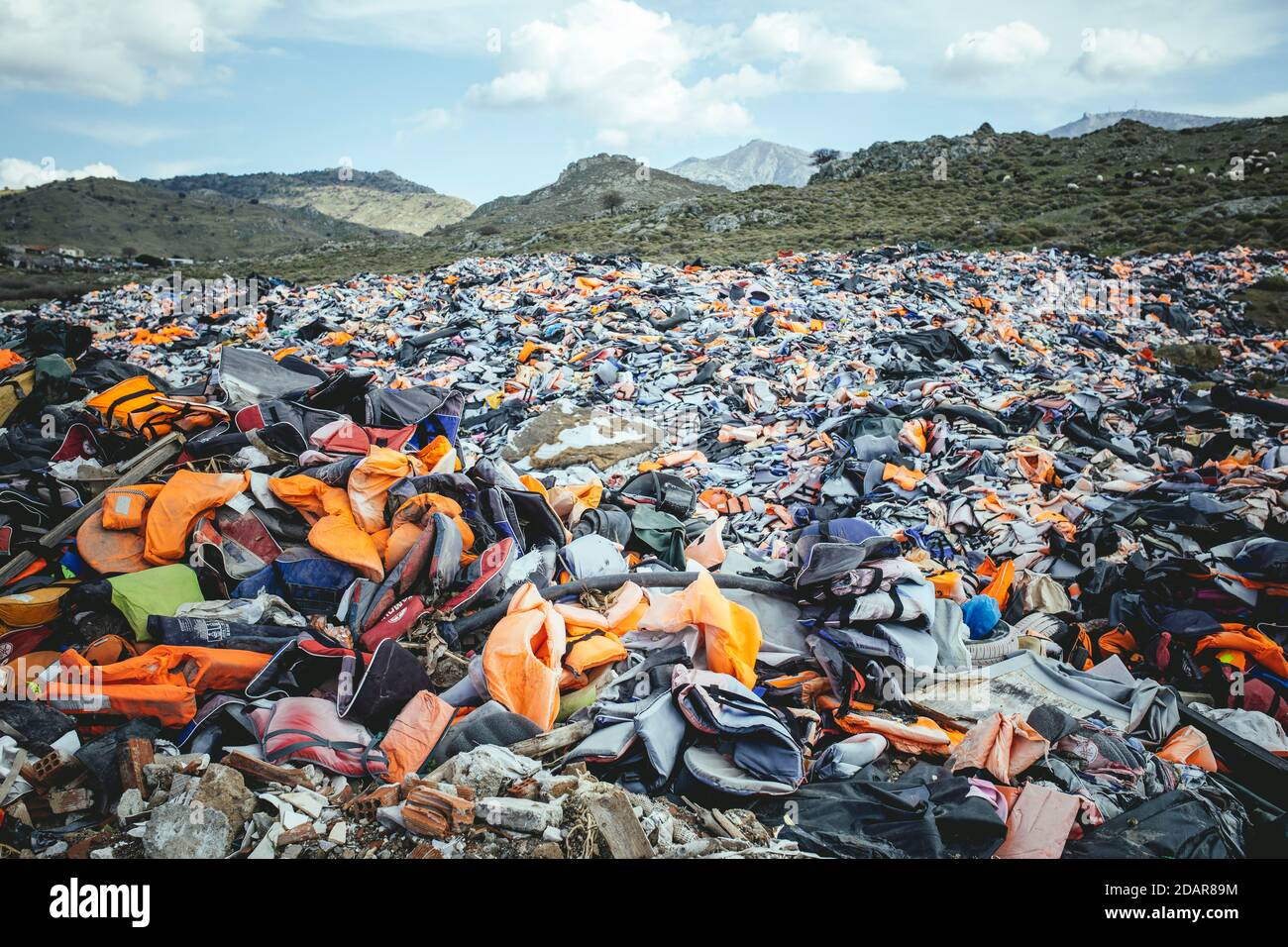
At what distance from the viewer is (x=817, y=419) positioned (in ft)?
25.1

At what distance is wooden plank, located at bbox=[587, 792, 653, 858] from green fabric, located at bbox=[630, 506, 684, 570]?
A: 240cm

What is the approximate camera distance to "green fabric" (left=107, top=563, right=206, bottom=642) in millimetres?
3004

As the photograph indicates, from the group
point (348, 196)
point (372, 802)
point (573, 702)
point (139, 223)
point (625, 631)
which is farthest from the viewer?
point (348, 196)

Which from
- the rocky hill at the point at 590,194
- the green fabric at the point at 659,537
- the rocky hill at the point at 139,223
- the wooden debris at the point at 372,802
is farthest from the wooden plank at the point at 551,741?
the rocky hill at the point at 139,223

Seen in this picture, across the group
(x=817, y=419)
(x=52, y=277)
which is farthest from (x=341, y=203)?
(x=817, y=419)

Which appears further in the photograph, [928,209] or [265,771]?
[928,209]

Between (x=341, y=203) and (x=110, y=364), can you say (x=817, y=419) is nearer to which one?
(x=110, y=364)

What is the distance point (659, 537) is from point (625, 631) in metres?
1.32

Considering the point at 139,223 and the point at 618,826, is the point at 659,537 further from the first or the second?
the point at 139,223

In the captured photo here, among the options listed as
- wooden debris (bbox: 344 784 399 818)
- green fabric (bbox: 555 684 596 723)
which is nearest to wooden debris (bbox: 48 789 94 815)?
wooden debris (bbox: 344 784 399 818)

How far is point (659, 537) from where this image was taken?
15.1 feet

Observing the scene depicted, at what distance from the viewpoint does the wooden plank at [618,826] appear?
1.99 metres

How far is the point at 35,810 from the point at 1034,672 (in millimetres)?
4473

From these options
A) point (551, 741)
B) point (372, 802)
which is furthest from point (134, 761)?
point (551, 741)
